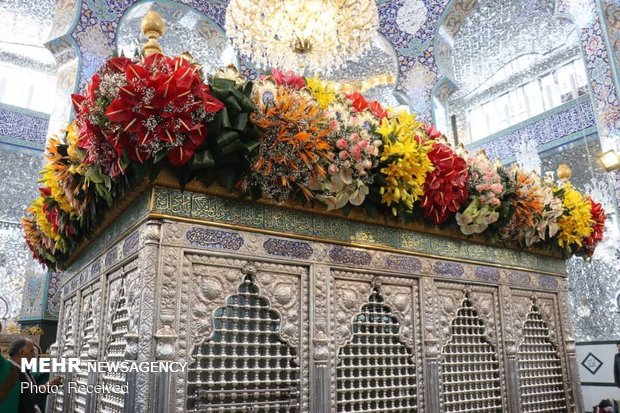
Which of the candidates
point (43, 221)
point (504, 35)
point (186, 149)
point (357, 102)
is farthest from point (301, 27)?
point (504, 35)

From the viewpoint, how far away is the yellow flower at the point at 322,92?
242cm

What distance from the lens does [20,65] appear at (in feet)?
29.8

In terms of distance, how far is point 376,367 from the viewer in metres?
2.54

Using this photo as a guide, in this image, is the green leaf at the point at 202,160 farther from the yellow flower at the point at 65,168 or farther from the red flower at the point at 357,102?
the red flower at the point at 357,102

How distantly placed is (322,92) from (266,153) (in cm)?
51

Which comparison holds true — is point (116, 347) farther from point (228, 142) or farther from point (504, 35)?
point (504, 35)

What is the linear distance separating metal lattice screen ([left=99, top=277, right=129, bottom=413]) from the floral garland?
44cm

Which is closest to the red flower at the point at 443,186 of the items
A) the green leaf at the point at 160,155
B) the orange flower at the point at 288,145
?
the orange flower at the point at 288,145

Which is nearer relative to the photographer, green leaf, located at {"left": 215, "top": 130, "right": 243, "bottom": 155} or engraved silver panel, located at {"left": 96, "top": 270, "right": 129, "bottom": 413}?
green leaf, located at {"left": 215, "top": 130, "right": 243, "bottom": 155}

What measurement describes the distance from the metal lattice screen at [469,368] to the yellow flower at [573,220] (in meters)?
0.99

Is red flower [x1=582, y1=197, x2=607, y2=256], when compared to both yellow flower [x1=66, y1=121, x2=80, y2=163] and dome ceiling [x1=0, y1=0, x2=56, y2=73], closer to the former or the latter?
yellow flower [x1=66, y1=121, x2=80, y2=163]

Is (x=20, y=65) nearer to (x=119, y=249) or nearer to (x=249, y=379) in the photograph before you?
(x=119, y=249)

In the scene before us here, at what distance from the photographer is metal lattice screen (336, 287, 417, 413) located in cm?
244

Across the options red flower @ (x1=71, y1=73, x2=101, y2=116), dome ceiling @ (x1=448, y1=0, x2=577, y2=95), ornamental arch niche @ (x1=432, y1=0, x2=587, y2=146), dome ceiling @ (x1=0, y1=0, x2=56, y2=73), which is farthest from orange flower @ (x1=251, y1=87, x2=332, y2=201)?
dome ceiling @ (x1=0, y1=0, x2=56, y2=73)
